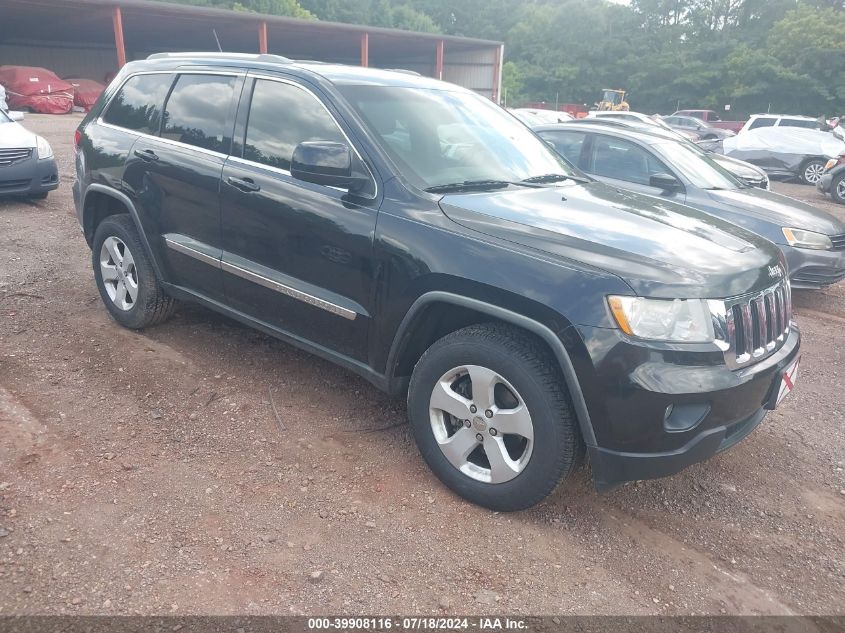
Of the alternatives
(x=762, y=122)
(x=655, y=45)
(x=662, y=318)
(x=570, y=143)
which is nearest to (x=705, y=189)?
(x=570, y=143)

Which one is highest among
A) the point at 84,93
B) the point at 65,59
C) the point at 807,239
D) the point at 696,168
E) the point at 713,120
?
the point at 696,168

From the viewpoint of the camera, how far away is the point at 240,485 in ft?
10.2

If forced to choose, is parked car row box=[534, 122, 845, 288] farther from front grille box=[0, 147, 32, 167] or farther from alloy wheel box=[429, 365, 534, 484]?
front grille box=[0, 147, 32, 167]

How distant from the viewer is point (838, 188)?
13.4 metres

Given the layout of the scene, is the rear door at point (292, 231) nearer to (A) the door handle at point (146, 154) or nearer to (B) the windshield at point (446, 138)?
(B) the windshield at point (446, 138)

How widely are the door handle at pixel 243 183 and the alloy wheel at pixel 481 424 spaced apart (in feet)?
5.08

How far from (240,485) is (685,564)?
2.00 metres

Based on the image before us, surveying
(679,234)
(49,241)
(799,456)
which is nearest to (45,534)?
(679,234)

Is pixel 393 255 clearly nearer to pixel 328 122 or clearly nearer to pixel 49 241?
pixel 328 122

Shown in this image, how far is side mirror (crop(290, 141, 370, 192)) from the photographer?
10.2ft

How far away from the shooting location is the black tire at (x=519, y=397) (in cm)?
267

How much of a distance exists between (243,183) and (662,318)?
2347 mm

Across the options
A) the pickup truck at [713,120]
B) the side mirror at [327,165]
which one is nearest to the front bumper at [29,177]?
the side mirror at [327,165]

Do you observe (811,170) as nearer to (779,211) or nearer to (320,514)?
(779,211)
